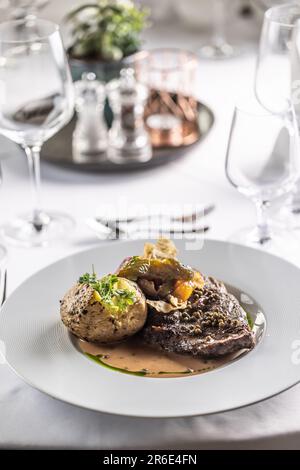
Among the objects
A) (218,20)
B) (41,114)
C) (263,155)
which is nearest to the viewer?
(263,155)

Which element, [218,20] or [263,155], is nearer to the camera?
[263,155]

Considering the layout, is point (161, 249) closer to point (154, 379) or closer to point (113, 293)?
point (113, 293)

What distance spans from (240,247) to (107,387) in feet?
1.55

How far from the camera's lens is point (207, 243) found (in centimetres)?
151

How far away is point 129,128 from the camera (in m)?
2.01

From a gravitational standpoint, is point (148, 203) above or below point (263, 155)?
below

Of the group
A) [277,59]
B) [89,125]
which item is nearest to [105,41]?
[89,125]

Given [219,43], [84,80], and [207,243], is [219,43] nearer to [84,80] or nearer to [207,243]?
[84,80]

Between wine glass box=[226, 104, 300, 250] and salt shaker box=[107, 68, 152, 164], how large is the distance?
44cm

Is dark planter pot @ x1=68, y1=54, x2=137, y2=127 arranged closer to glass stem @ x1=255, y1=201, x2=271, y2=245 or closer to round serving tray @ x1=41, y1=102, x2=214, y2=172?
round serving tray @ x1=41, y1=102, x2=214, y2=172

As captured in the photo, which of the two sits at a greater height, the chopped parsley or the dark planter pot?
the chopped parsley

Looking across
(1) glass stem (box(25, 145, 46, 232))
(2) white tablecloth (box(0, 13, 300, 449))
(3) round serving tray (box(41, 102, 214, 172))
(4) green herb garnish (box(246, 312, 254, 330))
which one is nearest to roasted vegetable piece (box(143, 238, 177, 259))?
(4) green herb garnish (box(246, 312, 254, 330))

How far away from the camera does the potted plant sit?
7.05ft

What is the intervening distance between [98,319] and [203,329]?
163 millimetres
